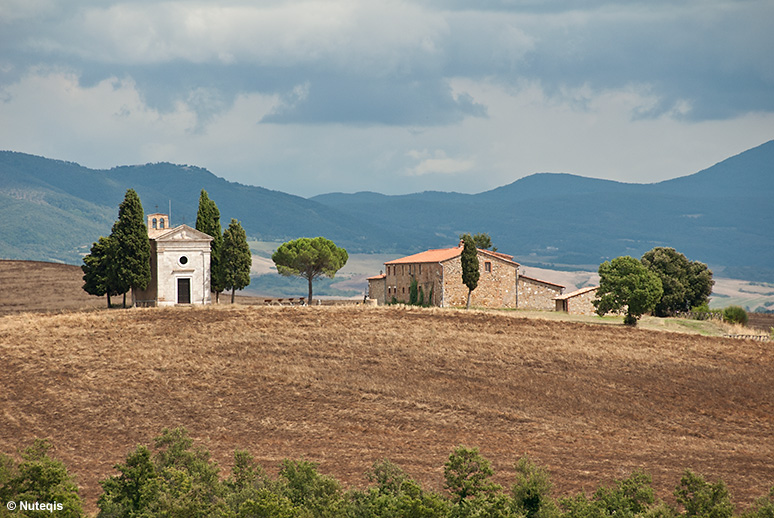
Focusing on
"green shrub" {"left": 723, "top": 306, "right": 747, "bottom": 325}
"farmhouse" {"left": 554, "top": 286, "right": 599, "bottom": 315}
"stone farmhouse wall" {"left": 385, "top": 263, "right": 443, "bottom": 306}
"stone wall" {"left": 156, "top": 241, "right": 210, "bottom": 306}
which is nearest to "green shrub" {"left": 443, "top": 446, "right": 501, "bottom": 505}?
"stone wall" {"left": 156, "top": 241, "right": 210, "bottom": 306}

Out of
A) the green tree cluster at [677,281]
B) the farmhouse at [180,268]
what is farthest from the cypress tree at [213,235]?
the green tree cluster at [677,281]

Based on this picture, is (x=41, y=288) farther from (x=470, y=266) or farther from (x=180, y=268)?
(x=470, y=266)

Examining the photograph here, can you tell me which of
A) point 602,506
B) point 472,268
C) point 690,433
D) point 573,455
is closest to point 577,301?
point 472,268

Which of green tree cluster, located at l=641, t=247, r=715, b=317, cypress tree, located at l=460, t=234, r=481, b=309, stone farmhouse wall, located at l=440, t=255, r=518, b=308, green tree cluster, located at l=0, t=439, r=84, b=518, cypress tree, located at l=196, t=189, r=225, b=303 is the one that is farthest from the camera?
green tree cluster, located at l=641, t=247, r=715, b=317

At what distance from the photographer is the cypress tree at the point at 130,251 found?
235ft

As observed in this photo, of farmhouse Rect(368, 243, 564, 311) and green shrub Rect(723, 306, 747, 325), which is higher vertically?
farmhouse Rect(368, 243, 564, 311)

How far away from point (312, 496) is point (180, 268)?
149ft

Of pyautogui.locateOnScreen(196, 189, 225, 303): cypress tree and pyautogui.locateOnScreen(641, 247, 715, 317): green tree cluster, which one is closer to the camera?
pyautogui.locateOnScreen(196, 189, 225, 303): cypress tree

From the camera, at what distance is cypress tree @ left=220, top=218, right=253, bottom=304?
252 feet

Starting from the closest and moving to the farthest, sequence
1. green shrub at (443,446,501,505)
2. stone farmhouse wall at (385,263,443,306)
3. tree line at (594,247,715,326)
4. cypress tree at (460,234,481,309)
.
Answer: green shrub at (443,446,501,505) → tree line at (594,247,715,326) → cypress tree at (460,234,481,309) → stone farmhouse wall at (385,263,443,306)

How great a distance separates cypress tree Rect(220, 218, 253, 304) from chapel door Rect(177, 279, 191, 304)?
322 centimetres

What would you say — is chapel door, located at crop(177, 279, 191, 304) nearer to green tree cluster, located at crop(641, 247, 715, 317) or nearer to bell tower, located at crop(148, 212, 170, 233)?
bell tower, located at crop(148, 212, 170, 233)

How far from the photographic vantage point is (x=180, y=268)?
244 feet

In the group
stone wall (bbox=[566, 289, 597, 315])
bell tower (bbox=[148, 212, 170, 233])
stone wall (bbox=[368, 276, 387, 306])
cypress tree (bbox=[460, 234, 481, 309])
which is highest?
bell tower (bbox=[148, 212, 170, 233])
